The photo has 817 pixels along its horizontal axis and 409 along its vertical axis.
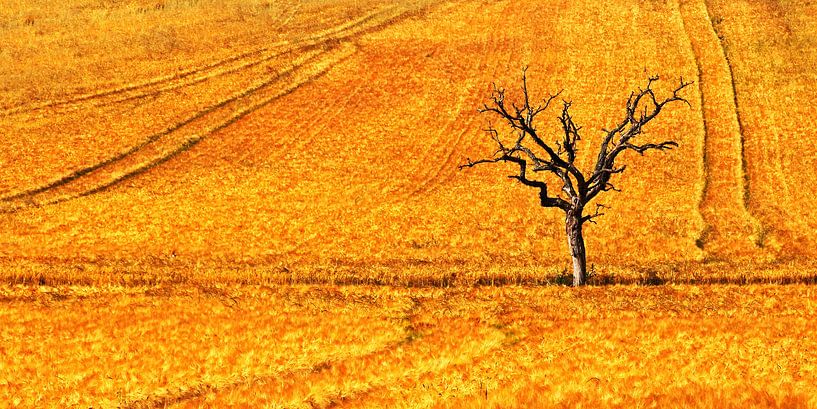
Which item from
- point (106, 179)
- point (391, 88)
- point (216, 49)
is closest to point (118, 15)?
point (216, 49)

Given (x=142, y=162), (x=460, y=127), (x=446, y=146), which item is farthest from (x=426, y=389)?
(x=460, y=127)

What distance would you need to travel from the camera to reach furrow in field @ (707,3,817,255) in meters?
37.2

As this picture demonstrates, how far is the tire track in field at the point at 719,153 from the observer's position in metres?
36.5

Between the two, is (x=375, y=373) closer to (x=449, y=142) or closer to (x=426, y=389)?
(x=426, y=389)

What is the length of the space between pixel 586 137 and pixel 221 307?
31.9 m

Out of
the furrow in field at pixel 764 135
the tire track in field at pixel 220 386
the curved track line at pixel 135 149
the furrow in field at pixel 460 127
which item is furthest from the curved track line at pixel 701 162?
the curved track line at pixel 135 149

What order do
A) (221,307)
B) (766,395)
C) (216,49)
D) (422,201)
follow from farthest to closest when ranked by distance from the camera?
(216,49) → (422,201) → (221,307) → (766,395)

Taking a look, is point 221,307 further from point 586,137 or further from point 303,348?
point 586,137

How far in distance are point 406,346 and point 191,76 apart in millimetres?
48331

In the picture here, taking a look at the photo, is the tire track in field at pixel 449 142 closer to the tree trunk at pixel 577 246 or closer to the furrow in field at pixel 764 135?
the tree trunk at pixel 577 246

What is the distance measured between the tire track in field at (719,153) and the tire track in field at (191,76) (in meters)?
29.9

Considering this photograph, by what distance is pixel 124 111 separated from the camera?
57844 mm

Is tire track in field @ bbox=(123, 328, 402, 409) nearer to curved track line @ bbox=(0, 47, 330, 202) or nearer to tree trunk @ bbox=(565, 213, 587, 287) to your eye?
tree trunk @ bbox=(565, 213, 587, 287)

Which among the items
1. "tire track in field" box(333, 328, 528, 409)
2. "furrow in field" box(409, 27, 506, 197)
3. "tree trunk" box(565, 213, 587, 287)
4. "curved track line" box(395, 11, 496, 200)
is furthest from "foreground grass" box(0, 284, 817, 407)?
"furrow in field" box(409, 27, 506, 197)
